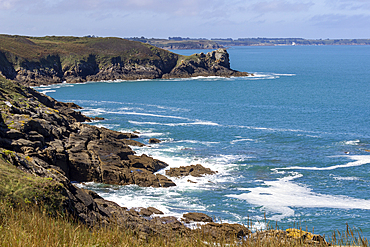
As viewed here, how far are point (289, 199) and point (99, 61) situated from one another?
133m

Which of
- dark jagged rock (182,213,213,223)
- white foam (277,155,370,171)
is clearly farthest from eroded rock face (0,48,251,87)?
dark jagged rock (182,213,213,223)

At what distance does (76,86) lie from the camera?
120 metres

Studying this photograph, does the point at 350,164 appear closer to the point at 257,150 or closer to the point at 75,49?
the point at 257,150

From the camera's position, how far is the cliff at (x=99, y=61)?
130m

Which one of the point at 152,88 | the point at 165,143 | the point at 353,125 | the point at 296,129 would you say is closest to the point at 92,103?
the point at 152,88

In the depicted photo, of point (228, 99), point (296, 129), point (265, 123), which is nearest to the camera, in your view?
point (296, 129)

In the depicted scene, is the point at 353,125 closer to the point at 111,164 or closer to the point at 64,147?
the point at 111,164

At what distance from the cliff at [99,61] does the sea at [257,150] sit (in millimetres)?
33206

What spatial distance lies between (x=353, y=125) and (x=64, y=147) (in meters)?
47.5

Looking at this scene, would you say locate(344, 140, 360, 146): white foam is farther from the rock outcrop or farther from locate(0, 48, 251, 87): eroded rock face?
the rock outcrop

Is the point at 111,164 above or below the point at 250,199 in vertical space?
above

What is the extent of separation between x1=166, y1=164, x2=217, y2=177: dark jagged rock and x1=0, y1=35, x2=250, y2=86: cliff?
104 m

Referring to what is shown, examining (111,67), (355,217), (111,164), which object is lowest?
(355,217)

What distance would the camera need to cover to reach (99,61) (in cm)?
14900
